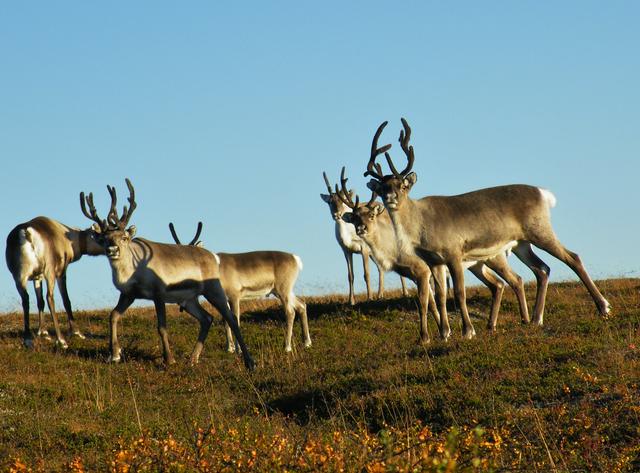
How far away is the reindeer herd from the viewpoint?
14500 millimetres

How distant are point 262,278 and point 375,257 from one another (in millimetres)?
2253

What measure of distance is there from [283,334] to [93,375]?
15.4 feet

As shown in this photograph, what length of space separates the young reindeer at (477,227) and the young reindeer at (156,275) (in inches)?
134

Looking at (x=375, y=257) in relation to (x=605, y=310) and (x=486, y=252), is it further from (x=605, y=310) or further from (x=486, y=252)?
(x=605, y=310)

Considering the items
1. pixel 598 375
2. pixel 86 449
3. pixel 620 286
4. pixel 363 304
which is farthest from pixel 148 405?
pixel 620 286

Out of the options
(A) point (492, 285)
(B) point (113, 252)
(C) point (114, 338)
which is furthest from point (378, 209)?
(C) point (114, 338)

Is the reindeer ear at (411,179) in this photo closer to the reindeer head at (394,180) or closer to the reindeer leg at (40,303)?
the reindeer head at (394,180)

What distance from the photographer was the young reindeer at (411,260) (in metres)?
15.1

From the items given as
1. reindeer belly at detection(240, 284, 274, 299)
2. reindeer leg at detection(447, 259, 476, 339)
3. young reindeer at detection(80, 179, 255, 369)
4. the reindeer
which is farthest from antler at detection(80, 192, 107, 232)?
the reindeer

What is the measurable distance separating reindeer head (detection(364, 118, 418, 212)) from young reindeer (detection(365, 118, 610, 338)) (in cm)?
2

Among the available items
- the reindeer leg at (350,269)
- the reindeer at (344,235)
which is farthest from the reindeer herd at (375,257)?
the reindeer at (344,235)

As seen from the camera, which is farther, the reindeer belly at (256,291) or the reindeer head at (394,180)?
the reindeer belly at (256,291)

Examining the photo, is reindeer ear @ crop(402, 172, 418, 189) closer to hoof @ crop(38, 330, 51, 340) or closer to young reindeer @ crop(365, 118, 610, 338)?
young reindeer @ crop(365, 118, 610, 338)

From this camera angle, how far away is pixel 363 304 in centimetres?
1922
